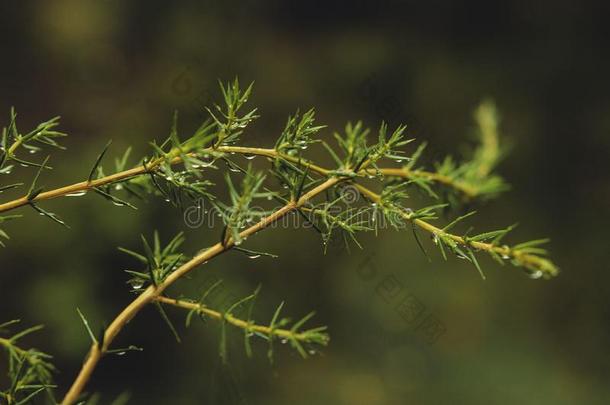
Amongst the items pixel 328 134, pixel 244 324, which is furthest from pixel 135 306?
pixel 328 134

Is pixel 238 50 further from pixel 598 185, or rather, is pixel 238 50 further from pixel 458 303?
pixel 598 185

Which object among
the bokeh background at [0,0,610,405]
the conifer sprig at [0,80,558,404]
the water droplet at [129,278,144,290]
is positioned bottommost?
the bokeh background at [0,0,610,405]

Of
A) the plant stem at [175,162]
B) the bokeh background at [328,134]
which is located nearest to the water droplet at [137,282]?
the plant stem at [175,162]

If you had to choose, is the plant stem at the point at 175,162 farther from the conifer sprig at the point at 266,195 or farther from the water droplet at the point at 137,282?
the water droplet at the point at 137,282

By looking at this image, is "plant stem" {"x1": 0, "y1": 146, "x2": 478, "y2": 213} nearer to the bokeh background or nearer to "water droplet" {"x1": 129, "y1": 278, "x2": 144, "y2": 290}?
"water droplet" {"x1": 129, "y1": 278, "x2": 144, "y2": 290}

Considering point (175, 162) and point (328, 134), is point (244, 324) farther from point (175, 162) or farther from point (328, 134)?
point (328, 134)

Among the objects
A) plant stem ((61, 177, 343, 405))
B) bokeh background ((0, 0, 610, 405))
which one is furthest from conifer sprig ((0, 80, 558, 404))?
bokeh background ((0, 0, 610, 405))

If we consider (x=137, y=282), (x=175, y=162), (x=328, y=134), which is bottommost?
(x=328, y=134)

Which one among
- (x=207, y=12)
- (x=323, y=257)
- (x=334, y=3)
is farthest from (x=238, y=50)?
(x=323, y=257)
